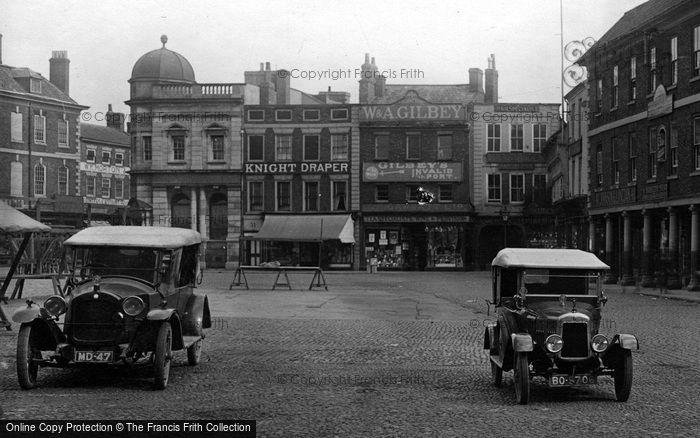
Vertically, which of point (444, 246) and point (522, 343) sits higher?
point (522, 343)

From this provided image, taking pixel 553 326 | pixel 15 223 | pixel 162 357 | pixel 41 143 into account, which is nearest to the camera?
pixel 553 326

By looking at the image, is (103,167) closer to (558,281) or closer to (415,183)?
(415,183)

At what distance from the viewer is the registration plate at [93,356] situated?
9.91m

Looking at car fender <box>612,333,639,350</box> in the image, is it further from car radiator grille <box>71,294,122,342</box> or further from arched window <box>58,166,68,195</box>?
arched window <box>58,166,68,195</box>

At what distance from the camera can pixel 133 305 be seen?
33.7 ft

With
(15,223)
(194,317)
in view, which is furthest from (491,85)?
(194,317)

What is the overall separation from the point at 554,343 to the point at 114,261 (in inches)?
219

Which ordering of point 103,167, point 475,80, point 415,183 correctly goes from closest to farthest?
1. point 415,183
2. point 475,80
3. point 103,167

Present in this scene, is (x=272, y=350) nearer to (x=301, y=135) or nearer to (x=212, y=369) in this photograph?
(x=212, y=369)

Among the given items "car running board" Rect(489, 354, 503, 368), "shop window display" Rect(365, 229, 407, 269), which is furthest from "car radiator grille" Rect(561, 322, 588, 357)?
"shop window display" Rect(365, 229, 407, 269)

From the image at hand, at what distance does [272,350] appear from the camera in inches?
548

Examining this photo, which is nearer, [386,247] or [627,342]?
[627,342]

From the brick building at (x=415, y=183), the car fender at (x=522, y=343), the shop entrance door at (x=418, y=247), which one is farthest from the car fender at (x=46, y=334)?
the shop entrance door at (x=418, y=247)

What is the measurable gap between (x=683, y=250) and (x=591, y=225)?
9.20 metres
